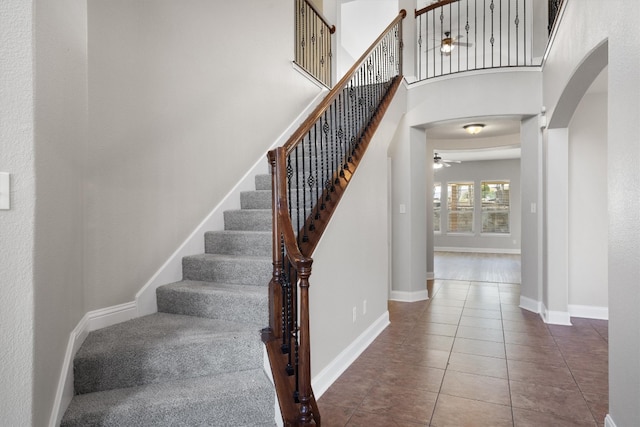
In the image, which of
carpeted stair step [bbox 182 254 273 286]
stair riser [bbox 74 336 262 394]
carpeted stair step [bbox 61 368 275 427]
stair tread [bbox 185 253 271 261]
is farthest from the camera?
stair tread [bbox 185 253 271 261]

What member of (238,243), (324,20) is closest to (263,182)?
(238,243)

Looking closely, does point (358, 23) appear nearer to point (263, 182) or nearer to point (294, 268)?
point (263, 182)

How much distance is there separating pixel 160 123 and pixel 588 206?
4.78 metres

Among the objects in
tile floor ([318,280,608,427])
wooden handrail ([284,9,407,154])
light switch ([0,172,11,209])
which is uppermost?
wooden handrail ([284,9,407,154])

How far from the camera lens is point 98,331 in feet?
7.35

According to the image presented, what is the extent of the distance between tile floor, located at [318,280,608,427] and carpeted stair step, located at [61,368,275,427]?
53 cm

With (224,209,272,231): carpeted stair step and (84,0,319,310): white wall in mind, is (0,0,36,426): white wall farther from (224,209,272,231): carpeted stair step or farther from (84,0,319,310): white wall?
(224,209,272,231): carpeted stair step

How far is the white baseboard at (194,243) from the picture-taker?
2600mm

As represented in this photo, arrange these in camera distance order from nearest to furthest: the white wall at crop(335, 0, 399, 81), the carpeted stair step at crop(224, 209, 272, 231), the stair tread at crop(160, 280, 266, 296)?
the stair tread at crop(160, 280, 266, 296) < the carpeted stair step at crop(224, 209, 272, 231) < the white wall at crop(335, 0, 399, 81)

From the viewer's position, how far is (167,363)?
2.00 m

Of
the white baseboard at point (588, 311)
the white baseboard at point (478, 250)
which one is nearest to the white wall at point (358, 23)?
the white baseboard at point (588, 311)

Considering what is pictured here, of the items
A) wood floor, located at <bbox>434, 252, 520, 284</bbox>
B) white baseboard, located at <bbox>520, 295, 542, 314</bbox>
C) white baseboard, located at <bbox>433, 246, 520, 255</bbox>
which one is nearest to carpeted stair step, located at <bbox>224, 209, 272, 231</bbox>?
white baseboard, located at <bbox>520, 295, 542, 314</bbox>

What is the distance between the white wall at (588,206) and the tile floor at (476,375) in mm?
393

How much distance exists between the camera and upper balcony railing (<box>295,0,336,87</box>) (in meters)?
4.79
